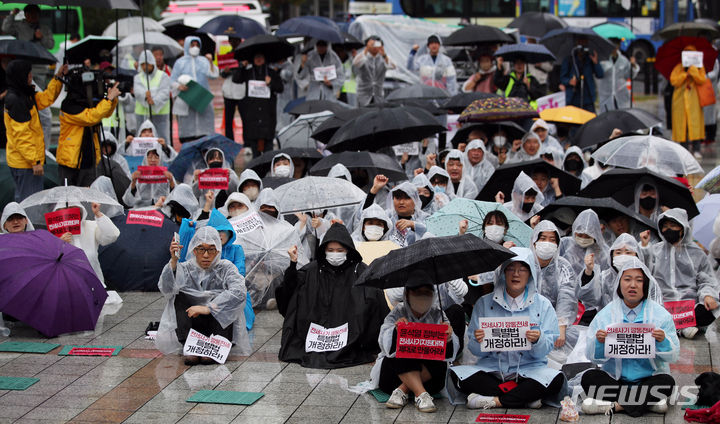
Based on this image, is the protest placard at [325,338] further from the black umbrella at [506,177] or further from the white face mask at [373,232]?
the black umbrella at [506,177]

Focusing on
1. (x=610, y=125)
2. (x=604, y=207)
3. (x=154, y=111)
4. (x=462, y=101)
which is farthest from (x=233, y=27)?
(x=604, y=207)

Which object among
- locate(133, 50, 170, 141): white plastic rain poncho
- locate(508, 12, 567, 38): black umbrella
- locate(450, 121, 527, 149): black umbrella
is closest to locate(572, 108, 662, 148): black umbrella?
locate(450, 121, 527, 149): black umbrella

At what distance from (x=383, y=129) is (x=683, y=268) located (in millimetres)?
4103

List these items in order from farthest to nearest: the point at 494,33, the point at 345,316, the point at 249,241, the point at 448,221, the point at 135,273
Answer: the point at 494,33 → the point at 135,273 → the point at 249,241 → the point at 448,221 → the point at 345,316

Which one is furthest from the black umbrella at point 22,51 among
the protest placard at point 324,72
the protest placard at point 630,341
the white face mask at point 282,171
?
→ the protest placard at point 630,341

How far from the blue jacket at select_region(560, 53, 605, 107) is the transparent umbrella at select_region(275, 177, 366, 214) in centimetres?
912

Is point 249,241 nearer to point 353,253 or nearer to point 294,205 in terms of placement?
point 294,205

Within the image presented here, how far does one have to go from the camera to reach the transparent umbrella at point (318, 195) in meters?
10.2

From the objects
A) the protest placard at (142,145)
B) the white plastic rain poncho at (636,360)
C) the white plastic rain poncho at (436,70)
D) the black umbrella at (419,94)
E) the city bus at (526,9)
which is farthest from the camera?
the city bus at (526,9)

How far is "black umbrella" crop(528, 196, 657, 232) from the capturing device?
393 inches

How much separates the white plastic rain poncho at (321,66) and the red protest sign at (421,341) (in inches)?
415

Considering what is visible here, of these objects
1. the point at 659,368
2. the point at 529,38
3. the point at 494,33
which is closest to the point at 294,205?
the point at 659,368

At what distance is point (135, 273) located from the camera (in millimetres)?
11555

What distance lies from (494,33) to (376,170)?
8254 millimetres
